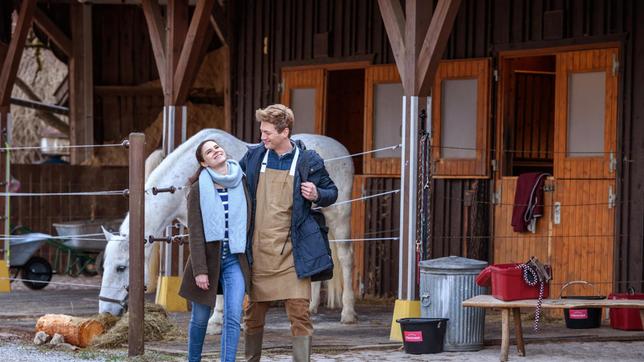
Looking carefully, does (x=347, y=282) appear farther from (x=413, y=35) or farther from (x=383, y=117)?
(x=413, y=35)

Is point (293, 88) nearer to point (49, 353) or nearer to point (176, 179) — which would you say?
point (176, 179)

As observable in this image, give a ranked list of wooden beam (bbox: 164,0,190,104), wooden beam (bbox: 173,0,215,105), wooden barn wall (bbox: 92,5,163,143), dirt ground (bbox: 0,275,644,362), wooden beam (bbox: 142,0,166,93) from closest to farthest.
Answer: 1. dirt ground (bbox: 0,275,644,362)
2. wooden beam (bbox: 173,0,215,105)
3. wooden beam (bbox: 164,0,190,104)
4. wooden beam (bbox: 142,0,166,93)
5. wooden barn wall (bbox: 92,5,163,143)

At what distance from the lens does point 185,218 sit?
9969 millimetres

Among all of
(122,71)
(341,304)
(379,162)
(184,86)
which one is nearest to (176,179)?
(184,86)

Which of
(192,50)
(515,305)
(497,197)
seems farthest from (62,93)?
(515,305)

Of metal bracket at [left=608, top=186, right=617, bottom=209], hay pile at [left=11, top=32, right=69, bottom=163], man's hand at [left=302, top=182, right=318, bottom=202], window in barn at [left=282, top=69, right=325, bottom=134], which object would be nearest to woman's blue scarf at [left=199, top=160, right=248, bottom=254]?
A: man's hand at [left=302, top=182, right=318, bottom=202]

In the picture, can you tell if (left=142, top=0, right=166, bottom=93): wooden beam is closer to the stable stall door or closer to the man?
the stable stall door

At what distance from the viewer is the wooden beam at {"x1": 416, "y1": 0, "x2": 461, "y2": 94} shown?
27.9 feet

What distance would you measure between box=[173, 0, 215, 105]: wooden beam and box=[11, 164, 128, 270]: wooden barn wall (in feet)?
19.3

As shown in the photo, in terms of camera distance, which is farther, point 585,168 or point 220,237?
point 585,168

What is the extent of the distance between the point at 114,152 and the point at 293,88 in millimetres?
5792

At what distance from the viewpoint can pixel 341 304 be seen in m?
11.1

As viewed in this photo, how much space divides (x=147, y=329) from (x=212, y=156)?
2.68 meters

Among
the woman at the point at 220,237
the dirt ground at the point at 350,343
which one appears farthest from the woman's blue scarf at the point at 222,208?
the dirt ground at the point at 350,343
